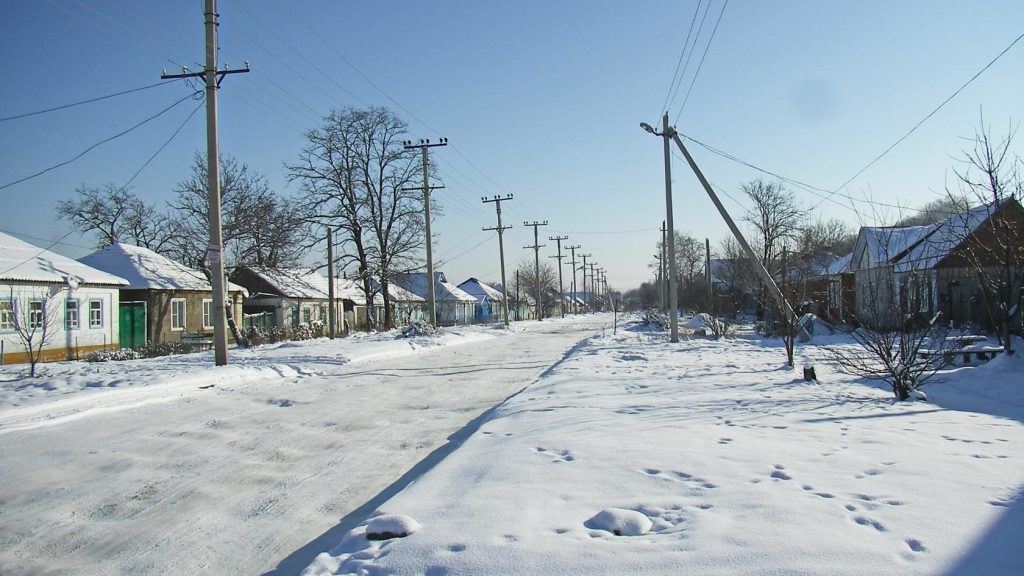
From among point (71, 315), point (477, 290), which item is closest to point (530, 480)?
point (71, 315)

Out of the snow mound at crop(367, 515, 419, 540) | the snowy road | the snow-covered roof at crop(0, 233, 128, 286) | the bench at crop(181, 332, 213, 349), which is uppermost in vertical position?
the snow-covered roof at crop(0, 233, 128, 286)

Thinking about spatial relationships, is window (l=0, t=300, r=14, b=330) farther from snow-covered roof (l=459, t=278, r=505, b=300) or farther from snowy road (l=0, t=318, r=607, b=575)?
snow-covered roof (l=459, t=278, r=505, b=300)

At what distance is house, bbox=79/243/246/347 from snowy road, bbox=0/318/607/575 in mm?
18032

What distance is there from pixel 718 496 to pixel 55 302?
2673 cm

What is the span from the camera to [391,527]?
13.2ft

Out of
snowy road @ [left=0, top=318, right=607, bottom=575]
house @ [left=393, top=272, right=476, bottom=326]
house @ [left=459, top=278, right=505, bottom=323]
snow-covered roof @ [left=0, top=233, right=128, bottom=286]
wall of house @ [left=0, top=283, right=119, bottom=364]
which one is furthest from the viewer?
house @ [left=459, top=278, right=505, bottom=323]

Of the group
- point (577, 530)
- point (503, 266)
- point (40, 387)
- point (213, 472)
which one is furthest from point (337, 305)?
point (577, 530)

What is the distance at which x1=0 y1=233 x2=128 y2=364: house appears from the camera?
22.0 metres

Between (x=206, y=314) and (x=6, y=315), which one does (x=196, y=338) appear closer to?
(x=206, y=314)

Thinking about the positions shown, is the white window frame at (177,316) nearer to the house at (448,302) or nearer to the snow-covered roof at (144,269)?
the snow-covered roof at (144,269)

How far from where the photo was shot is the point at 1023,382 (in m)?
10.2

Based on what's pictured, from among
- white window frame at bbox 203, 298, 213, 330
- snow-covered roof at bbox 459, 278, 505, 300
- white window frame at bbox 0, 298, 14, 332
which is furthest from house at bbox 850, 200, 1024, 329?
snow-covered roof at bbox 459, 278, 505, 300

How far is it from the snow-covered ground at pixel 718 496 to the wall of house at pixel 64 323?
21.2m

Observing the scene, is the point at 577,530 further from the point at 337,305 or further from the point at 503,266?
the point at 337,305
